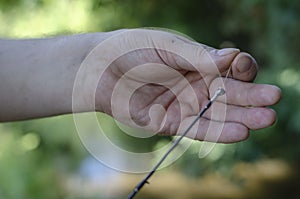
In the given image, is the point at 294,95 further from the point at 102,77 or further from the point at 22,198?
the point at 102,77

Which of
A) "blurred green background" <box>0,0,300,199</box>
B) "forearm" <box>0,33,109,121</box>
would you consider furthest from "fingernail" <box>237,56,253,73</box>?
"blurred green background" <box>0,0,300,199</box>

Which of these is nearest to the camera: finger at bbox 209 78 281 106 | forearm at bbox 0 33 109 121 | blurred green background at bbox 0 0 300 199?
finger at bbox 209 78 281 106

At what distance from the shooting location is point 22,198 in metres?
1.64

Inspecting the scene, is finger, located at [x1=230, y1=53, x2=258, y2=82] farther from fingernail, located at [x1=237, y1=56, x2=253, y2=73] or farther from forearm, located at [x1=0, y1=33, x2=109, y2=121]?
forearm, located at [x1=0, y1=33, x2=109, y2=121]

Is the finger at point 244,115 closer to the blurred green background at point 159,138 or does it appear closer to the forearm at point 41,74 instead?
the forearm at point 41,74

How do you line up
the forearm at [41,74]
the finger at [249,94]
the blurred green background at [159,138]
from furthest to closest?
the blurred green background at [159,138]
the forearm at [41,74]
the finger at [249,94]

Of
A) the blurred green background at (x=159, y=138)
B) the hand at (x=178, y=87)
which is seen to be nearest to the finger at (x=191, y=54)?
the hand at (x=178, y=87)

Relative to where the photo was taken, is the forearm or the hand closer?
the hand

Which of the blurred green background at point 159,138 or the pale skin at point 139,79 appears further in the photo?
the blurred green background at point 159,138

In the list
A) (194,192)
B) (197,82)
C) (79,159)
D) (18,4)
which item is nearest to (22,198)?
(79,159)

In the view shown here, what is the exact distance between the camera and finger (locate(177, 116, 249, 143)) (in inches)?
26.2

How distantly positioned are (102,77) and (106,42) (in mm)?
38

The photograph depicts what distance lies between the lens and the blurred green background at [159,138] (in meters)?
1.55

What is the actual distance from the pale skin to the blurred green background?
659 millimetres
